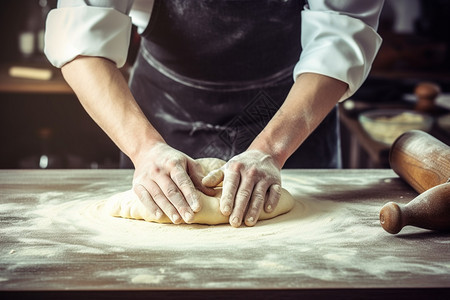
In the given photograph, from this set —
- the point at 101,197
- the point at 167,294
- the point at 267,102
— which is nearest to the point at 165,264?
the point at 167,294

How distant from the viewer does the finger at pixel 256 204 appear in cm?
133

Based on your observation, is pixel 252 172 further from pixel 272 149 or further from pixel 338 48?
pixel 338 48

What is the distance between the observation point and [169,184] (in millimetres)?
1345

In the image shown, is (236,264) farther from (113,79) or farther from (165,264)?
(113,79)

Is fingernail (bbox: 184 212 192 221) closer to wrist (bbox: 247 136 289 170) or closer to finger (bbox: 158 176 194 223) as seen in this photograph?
finger (bbox: 158 176 194 223)

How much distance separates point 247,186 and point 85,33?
686 millimetres

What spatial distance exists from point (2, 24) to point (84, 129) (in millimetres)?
936

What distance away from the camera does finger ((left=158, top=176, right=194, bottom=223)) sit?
1314 millimetres

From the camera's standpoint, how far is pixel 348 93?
1755 millimetres

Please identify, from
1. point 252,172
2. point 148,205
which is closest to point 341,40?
point 252,172

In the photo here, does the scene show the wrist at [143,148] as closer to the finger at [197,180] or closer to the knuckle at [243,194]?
the finger at [197,180]

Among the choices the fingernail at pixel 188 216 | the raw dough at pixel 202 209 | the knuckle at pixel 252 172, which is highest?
the knuckle at pixel 252 172

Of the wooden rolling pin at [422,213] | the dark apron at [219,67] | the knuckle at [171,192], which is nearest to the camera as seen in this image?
the wooden rolling pin at [422,213]

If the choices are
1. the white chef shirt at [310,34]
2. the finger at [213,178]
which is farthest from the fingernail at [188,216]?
the white chef shirt at [310,34]
